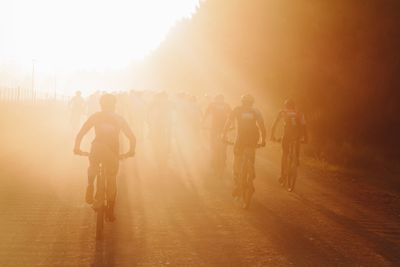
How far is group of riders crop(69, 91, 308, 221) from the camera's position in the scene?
8203 mm

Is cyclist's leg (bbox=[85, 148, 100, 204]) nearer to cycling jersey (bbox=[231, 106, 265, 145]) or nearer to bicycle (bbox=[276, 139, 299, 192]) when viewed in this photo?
cycling jersey (bbox=[231, 106, 265, 145])

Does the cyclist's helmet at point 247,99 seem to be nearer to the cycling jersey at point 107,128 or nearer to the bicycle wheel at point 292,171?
the bicycle wheel at point 292,171

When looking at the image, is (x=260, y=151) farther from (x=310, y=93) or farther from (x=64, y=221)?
(x=64, y=221)

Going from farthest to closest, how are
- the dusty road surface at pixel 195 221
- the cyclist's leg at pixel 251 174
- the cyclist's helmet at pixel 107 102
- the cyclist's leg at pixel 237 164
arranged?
the cyclist's leg at pixel 237 164 < the cyclist's leg at pixel 251 174 < the cyclist's helmet at pixel 107 102 < the dusty road surface at pixel 195 221

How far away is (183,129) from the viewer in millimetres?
24047

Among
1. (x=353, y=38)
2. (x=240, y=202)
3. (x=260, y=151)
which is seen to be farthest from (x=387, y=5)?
(x=240, y=202)

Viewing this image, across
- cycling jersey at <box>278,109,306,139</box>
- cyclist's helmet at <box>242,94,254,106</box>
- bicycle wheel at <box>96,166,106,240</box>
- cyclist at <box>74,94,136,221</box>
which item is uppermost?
cyclist's helmet at <box>242,94,254,106</box>

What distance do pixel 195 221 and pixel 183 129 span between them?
48.6 feet

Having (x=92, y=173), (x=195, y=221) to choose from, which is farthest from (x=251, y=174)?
(x=92, y=173)

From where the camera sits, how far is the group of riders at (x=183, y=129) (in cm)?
820

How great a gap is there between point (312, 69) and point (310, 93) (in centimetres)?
94

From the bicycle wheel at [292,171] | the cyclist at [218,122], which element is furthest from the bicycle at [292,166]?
the cyclist at [218,122]

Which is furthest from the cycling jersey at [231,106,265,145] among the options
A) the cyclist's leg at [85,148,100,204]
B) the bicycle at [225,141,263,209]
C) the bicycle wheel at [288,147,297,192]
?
the cyclist's leg at [85,148,100,204]

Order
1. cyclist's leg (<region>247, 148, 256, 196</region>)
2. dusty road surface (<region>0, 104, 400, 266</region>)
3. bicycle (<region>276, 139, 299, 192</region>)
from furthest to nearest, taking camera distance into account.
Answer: bicycle (<region>276, 139, 299, 192</region>) < cyclist's leg (<region>247, 148, 256, 196</region>) < dusty road surface (<region>0, 104, 400, 266</region>)
